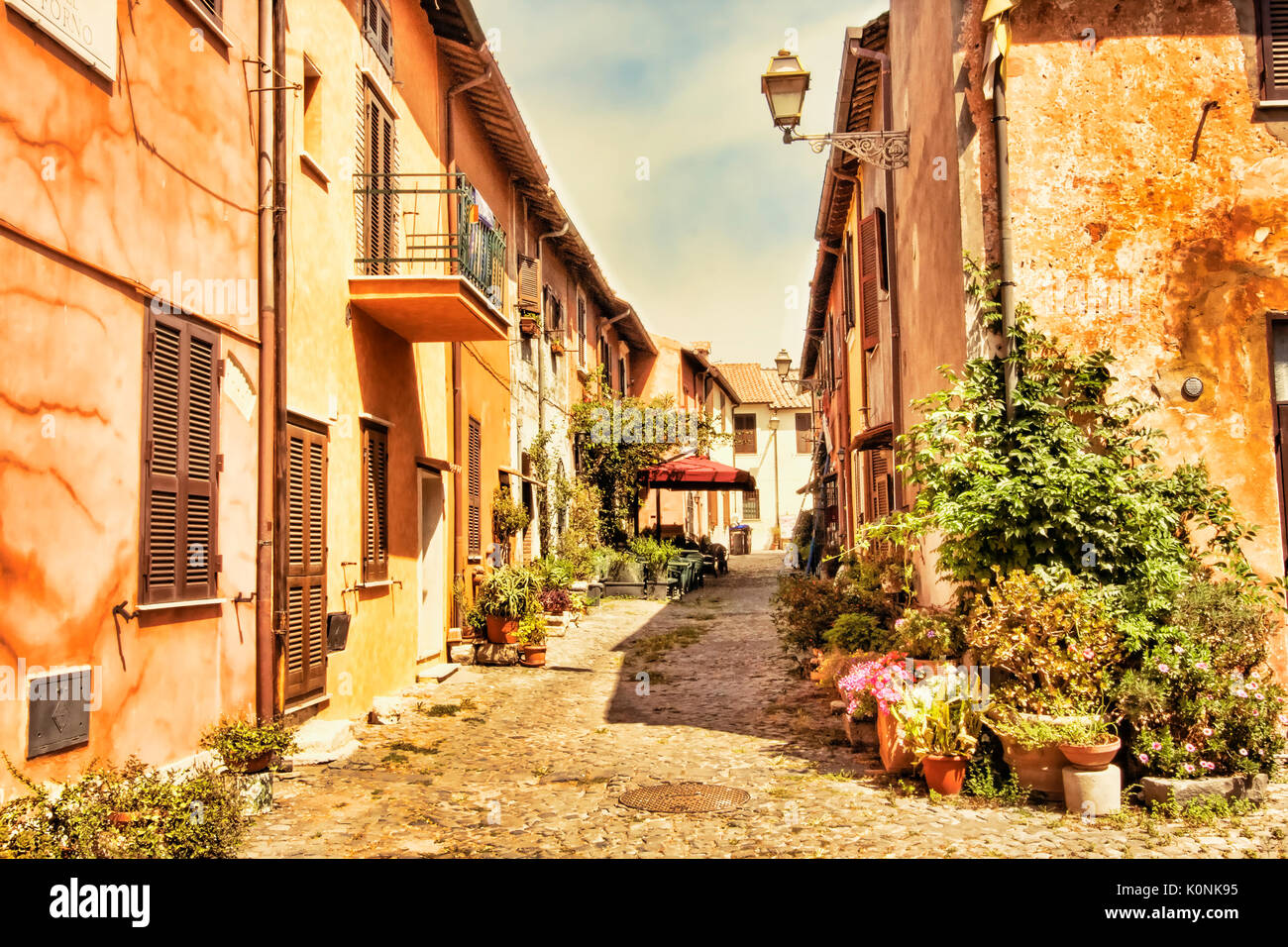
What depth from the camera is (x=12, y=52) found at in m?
4.86

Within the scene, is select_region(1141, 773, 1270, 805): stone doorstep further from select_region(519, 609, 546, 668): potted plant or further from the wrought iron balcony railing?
select_region(519, 609, 546, 668): potted plant

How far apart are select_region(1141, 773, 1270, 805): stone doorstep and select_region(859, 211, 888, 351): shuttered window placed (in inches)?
286

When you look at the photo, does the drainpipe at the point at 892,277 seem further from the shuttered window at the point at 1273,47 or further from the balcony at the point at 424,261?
the balcony at the point at 424,261

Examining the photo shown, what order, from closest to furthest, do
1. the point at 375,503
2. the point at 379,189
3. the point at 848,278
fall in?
the point at 379,189 < the point at 375,503 < the point at 848,278

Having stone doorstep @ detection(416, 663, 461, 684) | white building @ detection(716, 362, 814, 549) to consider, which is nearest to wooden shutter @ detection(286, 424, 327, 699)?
stone doorstep @ detection(416, 663, 461, 684)

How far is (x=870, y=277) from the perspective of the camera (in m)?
13.0

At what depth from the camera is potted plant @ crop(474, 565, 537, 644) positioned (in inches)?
497

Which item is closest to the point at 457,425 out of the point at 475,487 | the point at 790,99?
the point at 475,487

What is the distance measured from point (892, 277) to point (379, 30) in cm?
583

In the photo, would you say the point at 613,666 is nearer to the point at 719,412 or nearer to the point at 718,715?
the point at 718,715

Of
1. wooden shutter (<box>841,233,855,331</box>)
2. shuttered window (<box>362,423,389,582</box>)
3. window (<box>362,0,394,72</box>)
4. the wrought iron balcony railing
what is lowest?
shuttered window (<box>362,423,389,582</box>)

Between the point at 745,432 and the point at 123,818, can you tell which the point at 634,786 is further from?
the point at 745,432

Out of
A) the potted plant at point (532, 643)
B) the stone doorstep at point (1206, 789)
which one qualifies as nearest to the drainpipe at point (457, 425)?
the potted plant at point (532, 643)

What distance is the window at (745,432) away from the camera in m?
47.8
